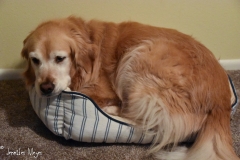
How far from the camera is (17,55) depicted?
2.10 m

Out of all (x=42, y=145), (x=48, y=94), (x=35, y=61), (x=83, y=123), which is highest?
(x=35, y=61)

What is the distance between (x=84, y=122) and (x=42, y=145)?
284 mm

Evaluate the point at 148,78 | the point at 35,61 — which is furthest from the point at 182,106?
the point at 35,61

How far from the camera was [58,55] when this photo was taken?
1.46 m

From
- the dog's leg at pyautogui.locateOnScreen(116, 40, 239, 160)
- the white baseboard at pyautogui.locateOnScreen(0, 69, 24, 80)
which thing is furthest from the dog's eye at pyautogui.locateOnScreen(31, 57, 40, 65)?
the white baseboard at pyautogui.locateOnScreen(0, 69, 24, 80)

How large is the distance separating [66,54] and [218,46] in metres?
1.41

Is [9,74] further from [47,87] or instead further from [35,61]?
[47,87]

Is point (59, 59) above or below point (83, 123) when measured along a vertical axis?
above

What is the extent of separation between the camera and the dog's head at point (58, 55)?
4.73 feet

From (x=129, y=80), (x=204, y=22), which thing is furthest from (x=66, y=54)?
(x=204, y=22)

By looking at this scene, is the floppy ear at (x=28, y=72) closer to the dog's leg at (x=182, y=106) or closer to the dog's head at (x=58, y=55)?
the dog's head at (x=58, y=55)

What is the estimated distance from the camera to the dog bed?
142 cm

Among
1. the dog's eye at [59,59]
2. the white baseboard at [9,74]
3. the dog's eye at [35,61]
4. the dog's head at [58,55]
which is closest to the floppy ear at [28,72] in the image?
the dog's head at [58,55]

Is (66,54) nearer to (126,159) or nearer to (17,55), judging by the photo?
(126,159)
